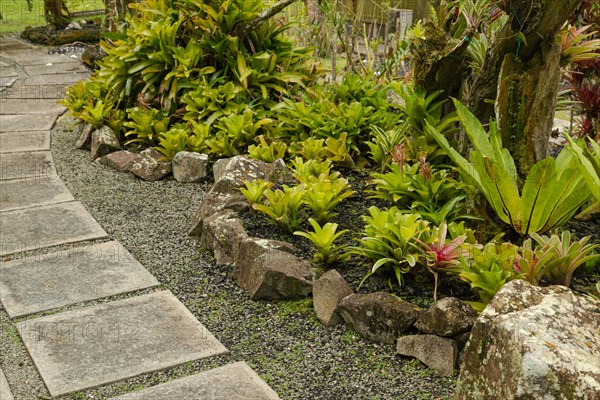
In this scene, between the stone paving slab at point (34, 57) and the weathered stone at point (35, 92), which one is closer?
the weathered stone at point (35, 92)

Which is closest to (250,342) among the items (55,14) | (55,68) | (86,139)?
(86,139)

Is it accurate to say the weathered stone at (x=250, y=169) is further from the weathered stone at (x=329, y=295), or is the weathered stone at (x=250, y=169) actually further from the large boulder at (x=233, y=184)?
the weathered stone at (x=329, y=295)

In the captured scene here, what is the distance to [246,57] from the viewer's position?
5727 millimetres

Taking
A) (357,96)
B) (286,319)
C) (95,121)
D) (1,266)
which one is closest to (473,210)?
(286,319)

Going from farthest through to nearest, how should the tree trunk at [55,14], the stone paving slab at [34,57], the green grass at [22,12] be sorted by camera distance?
the green grass at [22,12] < the tree trunk at [55,14] < the stone paving slab at [34,57]

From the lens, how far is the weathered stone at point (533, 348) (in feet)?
7.24

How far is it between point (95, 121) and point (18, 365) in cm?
299

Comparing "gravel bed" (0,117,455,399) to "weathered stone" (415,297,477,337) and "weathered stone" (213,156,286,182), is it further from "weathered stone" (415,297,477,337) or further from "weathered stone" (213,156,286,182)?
"weathered stone" (213,156,286,182)

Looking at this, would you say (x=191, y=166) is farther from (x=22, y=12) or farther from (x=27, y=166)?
(x=22, y=12)

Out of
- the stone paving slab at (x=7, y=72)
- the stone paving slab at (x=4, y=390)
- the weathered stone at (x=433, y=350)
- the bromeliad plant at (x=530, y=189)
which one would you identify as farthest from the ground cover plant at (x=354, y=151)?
the stone paving slab at (x=7, y=72)

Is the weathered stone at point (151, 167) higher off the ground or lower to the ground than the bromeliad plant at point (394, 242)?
lower

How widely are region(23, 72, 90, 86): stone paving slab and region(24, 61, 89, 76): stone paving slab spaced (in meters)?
0.16

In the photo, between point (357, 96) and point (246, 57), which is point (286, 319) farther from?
point (246, 57)

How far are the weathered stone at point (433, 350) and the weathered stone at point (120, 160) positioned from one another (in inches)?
115
